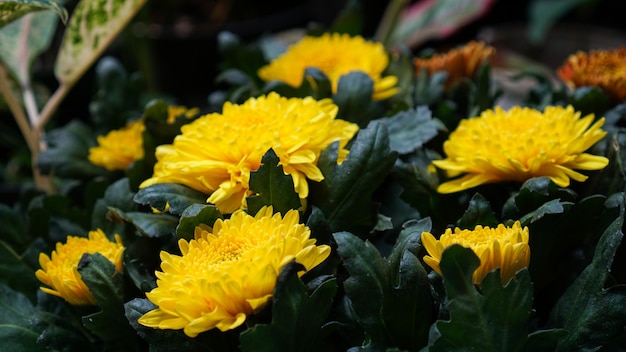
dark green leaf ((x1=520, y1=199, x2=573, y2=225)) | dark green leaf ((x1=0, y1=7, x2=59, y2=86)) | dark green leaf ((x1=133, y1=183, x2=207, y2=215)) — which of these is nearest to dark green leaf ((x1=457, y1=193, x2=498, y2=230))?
dark green leaf ((x1=520, y1=199, x2=573, y2=225))

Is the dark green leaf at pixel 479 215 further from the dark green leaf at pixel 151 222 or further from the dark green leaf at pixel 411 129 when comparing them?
the dark green leaf at pixel 151 222

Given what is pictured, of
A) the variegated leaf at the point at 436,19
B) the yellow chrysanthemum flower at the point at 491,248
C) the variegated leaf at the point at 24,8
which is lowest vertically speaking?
the variegated leaf at the point at 436,19

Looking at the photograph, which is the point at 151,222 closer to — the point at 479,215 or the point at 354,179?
the point at 354,179

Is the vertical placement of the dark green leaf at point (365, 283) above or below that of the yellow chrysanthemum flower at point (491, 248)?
below

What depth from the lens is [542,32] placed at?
Result: 5.87 feet

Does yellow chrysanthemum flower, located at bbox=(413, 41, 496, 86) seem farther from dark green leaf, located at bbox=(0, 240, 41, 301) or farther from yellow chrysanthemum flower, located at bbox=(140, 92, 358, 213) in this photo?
dark green leaf, located at bbox=(0, 240, 41, 301)

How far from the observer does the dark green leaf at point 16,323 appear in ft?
2.26

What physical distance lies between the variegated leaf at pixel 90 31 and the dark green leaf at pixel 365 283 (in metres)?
0.48

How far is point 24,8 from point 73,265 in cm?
27

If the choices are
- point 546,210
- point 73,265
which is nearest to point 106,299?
point 73,265

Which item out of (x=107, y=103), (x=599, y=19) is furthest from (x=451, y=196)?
(x=599, y=19)

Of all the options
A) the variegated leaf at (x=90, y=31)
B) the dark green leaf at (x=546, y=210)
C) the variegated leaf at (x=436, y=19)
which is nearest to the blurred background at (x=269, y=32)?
the variegated leaf at (x=436, y=19)

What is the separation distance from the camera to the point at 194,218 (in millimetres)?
615

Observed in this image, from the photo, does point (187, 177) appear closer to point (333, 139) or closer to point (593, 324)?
point (333, 139)
